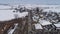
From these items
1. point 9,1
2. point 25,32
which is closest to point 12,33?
point 25,32

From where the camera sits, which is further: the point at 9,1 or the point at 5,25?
the point at 9,1

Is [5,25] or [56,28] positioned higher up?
[5,25]

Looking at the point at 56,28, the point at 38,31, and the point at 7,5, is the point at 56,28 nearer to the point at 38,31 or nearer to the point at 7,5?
the point at 38,31

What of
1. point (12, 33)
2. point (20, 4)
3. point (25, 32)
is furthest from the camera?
point (20, 4)

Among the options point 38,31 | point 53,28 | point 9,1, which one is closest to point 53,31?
point 53,28

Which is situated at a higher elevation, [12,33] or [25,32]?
[12,33]

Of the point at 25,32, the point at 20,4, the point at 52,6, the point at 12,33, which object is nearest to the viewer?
the point at 12,33

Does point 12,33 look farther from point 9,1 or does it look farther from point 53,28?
point 9,1

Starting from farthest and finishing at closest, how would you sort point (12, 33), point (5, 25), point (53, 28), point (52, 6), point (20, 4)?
point (52, 6), point (20, 4), point (53, 28), point (5, 25), point (12, 33)

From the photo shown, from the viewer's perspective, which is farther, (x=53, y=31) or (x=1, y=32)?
(x=53, y=31)
